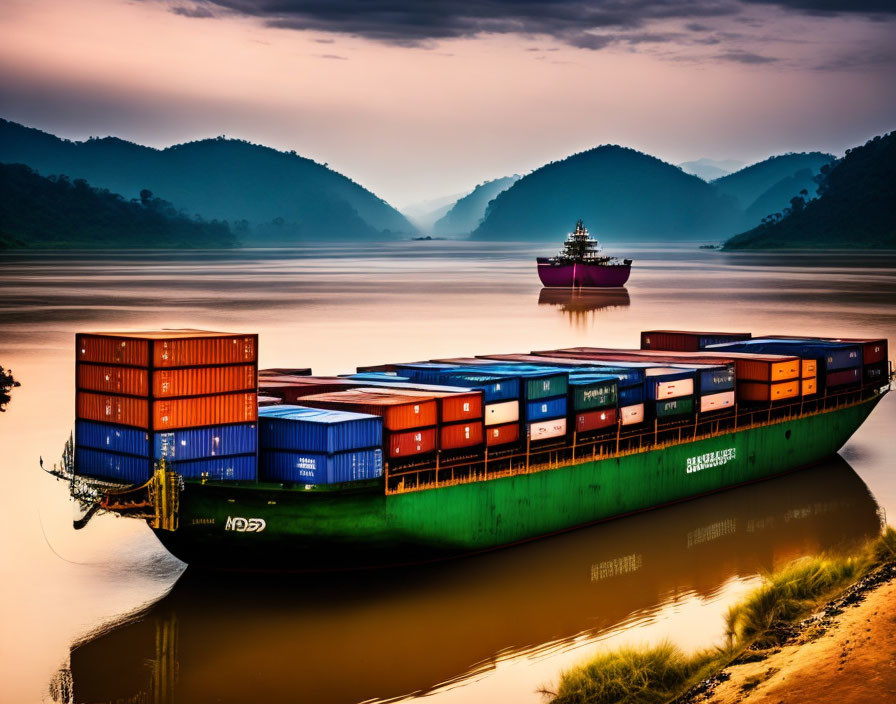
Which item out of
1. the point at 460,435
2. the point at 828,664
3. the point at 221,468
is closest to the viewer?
the point at 828,664

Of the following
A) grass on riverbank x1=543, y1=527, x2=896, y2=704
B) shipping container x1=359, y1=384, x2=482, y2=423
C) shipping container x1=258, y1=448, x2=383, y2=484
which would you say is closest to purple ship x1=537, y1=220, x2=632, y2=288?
shipping container x1=359, y1=384, x2=482, y2=423

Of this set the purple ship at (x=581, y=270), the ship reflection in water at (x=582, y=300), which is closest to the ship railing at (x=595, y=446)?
the ship reflection in water at (x=582, y=300)

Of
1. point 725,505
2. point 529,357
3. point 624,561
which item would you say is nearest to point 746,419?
point 725,505

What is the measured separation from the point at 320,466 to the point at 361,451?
1.25 meters

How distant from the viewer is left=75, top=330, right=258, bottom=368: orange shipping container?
30.2m

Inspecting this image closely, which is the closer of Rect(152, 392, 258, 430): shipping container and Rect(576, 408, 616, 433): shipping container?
Rect(152, 392, 258, 430): shipping container

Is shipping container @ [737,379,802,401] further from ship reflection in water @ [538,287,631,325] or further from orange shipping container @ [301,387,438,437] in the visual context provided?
ship reflection in water @ [538,287,631,325]

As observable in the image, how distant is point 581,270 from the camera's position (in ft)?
603

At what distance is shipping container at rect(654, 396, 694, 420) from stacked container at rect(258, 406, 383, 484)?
49.3 ft

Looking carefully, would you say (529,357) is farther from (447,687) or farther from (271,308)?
(271,308)

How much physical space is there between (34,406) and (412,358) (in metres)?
33.3

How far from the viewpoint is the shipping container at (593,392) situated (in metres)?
39.2

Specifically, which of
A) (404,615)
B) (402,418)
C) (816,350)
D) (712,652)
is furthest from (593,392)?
(816,350)

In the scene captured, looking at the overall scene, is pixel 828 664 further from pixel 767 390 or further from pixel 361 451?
pixel 767 390
